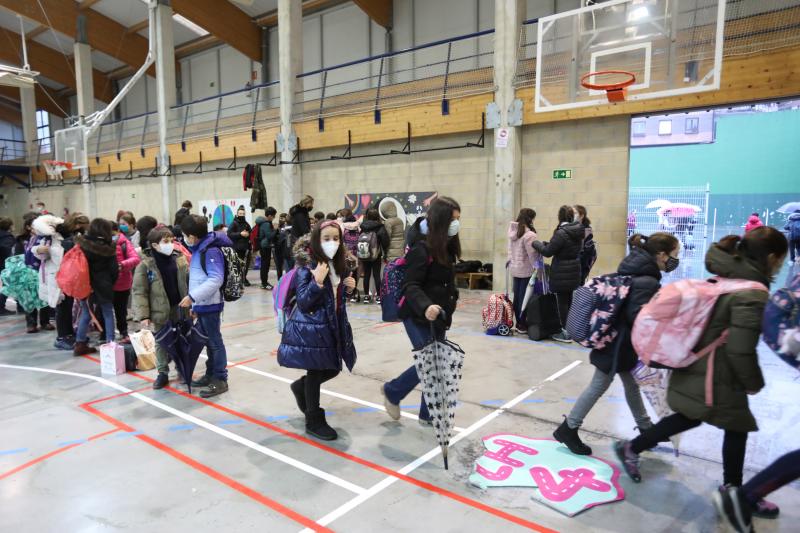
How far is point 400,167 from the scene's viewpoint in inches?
417

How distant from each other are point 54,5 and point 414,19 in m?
12.5

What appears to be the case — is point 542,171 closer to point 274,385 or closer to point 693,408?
point 274,385

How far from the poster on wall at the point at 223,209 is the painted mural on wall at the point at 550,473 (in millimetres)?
11936

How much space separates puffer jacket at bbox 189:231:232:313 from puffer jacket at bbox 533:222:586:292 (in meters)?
3.40

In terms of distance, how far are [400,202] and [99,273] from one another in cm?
643

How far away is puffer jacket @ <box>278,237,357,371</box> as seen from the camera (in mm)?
3111

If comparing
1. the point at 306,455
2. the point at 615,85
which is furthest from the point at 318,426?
the point at 615,85

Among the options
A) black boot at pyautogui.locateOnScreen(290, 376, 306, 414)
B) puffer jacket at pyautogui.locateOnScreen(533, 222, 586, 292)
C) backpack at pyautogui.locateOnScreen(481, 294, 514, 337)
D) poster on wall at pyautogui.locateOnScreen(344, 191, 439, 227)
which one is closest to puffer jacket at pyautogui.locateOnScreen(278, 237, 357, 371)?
black boot at pyautogui.locateOnScreen(290, 376, 306, 414)

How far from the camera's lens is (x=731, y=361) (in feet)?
6.93

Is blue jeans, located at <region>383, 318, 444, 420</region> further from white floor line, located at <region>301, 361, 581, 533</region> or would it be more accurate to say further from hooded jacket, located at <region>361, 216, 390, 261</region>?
hooded jacket, located at <region>361, 216, 390, 261</region>

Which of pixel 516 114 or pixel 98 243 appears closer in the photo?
pixel 98 243

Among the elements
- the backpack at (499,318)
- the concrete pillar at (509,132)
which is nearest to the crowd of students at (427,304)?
the backpack at (499,318)

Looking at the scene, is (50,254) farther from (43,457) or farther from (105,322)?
(43,457)

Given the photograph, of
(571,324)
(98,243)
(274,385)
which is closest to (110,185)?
(98,243)
